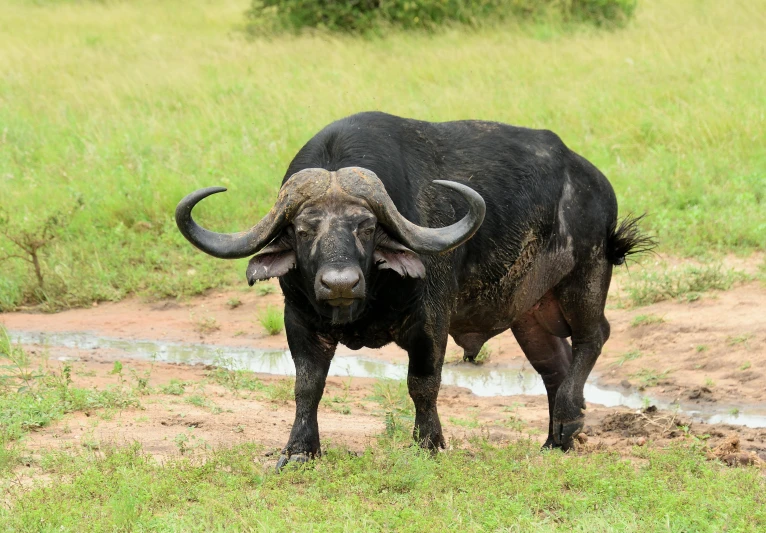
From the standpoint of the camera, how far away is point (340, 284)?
15.4 feet

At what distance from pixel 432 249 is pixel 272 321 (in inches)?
156

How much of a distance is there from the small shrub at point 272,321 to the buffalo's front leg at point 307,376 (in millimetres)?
3365

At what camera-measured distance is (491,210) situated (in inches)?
238

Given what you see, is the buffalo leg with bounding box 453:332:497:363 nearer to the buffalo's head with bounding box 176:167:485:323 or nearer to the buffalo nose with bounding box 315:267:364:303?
the buffalo's head with bounding box 176:167:485:323

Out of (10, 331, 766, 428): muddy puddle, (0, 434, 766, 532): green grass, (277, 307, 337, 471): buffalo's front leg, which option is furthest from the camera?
(10, 331, 766, 428): muddy puddle

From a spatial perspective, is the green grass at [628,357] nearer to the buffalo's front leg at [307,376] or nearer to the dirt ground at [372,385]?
the dirt ground at [372,385]

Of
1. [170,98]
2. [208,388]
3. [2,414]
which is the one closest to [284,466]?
[2,414]

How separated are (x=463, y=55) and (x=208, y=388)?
30.3 feet

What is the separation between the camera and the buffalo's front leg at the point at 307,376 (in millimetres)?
5406

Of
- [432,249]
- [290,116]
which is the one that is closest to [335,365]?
[432,249]

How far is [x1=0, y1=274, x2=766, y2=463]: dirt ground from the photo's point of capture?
6.04m

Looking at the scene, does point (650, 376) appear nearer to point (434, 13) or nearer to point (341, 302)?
point (341, 302)

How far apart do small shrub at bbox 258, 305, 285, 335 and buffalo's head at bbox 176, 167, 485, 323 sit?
370 centimetres

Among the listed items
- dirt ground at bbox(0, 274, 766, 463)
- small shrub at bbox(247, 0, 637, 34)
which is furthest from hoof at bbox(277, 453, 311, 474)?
small shrub at bbox(247, 0, 637, 34)
